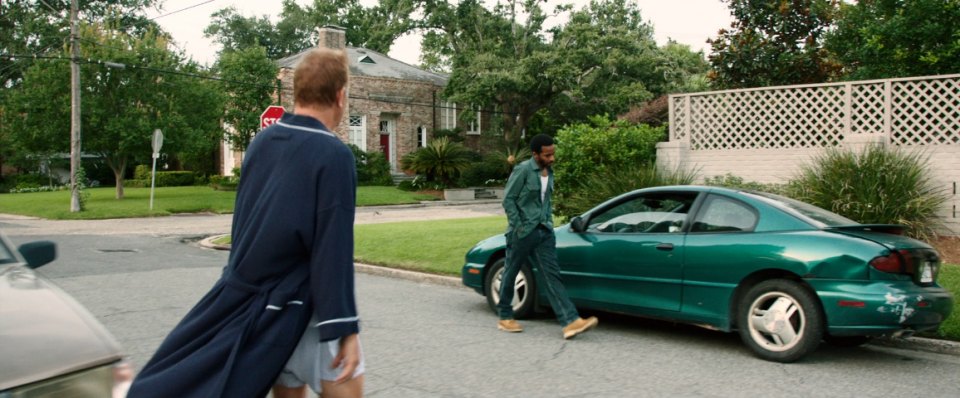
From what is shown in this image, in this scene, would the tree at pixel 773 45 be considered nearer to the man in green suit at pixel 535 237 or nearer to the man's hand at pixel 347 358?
the man in green suit at pixel 535 237

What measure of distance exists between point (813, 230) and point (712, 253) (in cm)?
80

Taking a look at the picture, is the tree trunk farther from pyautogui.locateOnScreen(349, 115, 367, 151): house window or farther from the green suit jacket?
the green suit jacket

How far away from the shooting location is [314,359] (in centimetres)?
275

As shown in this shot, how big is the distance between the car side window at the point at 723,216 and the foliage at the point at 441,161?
29.3 meters

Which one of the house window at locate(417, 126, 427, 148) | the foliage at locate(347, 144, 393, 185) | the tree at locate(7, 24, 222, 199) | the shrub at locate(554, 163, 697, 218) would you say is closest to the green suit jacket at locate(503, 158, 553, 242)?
the shrub at locate(554, 163, 697, 218)

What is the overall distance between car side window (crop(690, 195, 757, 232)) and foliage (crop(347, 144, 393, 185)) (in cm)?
3259

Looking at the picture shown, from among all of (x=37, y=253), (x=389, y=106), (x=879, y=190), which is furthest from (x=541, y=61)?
(x=37, y=253)

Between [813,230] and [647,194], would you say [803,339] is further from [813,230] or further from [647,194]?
[647,194]

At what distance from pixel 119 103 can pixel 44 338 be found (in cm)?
3069

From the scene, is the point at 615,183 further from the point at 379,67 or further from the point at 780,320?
the point at 379,67

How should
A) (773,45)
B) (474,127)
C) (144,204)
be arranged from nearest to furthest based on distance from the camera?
(773,45) → (144,204) → (474,127)

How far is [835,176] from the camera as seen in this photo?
11.5m

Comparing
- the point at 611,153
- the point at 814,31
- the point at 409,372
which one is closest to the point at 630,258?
the point at 409,372

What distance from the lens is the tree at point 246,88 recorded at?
125 feet
